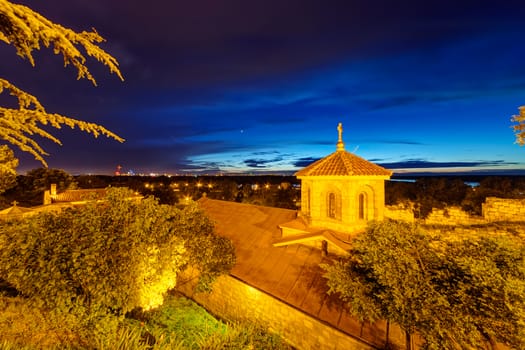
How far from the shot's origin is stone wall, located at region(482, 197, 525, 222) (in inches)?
838

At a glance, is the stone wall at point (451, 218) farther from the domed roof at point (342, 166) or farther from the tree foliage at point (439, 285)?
the tree foliage at point (439, 285)

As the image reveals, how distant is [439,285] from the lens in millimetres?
6332

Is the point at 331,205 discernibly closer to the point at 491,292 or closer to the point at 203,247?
the point at 203,247

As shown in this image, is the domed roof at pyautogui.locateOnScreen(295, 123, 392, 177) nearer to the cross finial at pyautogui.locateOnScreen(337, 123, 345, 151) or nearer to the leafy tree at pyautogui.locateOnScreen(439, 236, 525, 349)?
the cross finial at pyautogui.locateOnScreen(337, 123, 345, 151)

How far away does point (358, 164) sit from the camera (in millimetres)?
14039

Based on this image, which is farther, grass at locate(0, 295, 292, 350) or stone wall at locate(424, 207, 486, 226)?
stone wall at locate(424, 207, 486, 226)

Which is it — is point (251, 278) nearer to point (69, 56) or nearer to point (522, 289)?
point (522, 289)

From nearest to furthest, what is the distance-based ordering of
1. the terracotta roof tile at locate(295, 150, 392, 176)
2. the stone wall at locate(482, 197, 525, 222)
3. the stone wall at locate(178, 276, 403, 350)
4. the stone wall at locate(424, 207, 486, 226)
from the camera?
the stone wall at locate(178, 276, 403, 350), the terracotta roof tile at locate(295, 150, 392, 176), the stone wall at locate(482, 197, 525, 222), the stone wall at locate(424, 207, 486, 226)

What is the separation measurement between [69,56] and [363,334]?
36.6ft

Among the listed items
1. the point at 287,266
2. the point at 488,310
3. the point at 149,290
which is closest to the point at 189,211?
the point at 149,290

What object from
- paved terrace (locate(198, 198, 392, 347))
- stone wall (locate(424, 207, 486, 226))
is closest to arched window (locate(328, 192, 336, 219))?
paved terrace (locate(198, 198, 392, 347))

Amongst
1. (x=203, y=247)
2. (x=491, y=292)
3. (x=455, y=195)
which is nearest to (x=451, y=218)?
(x=455, y=195)

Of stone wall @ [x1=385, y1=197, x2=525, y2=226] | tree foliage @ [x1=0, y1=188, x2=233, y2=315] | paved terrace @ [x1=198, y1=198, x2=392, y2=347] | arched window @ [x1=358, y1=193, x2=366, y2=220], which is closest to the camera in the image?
tree foliage @ [x1=0, y1=188, x2=233, y2=315]

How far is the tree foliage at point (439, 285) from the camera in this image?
17.6ft
